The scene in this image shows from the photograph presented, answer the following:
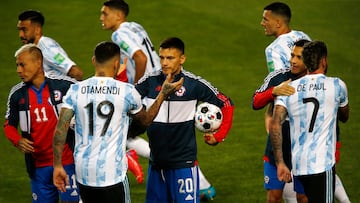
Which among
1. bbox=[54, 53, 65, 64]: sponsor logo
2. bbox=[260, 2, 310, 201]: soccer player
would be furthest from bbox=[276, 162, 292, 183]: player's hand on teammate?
bbox=[54, 53, 65, 64]: sponsor logo

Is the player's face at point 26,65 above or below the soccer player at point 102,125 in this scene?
above

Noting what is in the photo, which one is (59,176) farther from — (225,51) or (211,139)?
(225,51)

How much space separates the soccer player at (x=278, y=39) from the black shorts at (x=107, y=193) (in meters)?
2.04

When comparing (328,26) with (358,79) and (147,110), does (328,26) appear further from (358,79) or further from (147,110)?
(147,110)

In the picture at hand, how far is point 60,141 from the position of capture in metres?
8.48

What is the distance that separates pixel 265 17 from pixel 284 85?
214cm

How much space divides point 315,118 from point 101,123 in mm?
2047

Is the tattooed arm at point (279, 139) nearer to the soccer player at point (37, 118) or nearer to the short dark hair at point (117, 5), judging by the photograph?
the soccer player at point (37, 118)

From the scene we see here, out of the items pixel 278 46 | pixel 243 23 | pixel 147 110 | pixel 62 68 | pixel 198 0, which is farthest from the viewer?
pixel 198 0

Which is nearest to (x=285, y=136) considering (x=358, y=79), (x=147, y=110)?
(x=147, y=110)

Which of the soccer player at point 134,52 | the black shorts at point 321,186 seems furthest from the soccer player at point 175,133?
the soccer player at point 134,52

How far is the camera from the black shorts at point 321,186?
8648mm

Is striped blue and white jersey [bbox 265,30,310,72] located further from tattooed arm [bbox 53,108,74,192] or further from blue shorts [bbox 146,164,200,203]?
tattooed arm [bbox 53,108,74,192]

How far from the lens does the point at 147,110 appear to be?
28.3 feet
